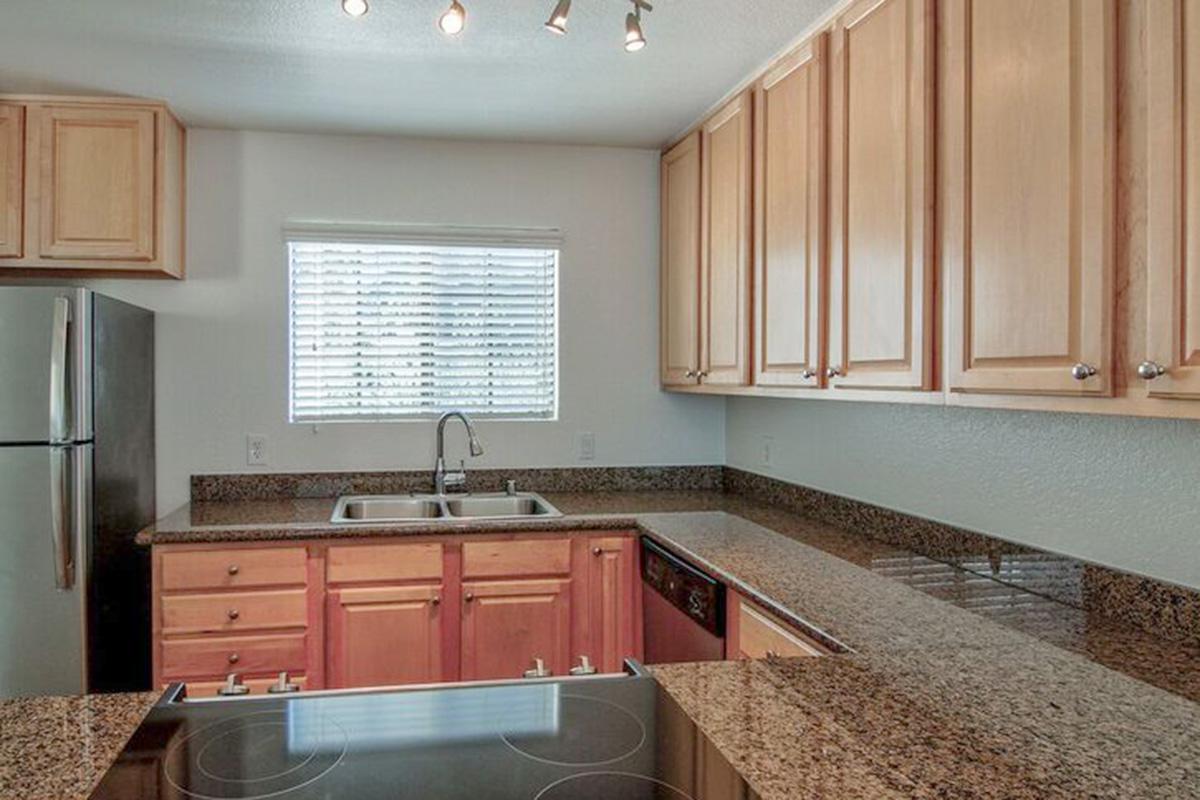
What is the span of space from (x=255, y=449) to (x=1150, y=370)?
3028 mm

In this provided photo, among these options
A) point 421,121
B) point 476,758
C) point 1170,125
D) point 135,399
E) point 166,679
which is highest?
point 421,121

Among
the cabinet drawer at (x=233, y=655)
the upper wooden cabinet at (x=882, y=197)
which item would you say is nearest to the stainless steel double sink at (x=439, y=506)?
the cabinet drawer at (x=233, y=655)

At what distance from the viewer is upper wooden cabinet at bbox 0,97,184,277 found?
2.97 m

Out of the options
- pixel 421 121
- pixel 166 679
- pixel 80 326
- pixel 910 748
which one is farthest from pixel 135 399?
pixel 910 748

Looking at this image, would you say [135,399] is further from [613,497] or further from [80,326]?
[613,497]

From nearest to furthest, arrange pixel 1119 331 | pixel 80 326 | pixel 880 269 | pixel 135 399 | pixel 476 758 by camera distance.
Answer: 1. pixel 476 758
2. pixel 1119 331
3. pixel 880 269
4. pixel 80 326
5. pixel 135 399

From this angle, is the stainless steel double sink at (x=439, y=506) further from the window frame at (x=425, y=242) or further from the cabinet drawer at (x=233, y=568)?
the cabinet drawer at (x=233, y=568)

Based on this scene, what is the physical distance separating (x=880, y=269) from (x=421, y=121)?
1941mm

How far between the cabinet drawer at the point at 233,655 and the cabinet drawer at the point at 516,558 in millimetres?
593

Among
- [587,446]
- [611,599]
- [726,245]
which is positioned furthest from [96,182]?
[611,599]

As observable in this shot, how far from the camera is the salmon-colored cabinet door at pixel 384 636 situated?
2.87 meters

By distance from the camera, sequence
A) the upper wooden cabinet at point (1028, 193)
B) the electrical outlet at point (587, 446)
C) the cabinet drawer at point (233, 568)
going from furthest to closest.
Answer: the electrical outlet at point (587, 446) → the cabinet drawer at point (233, 568) → the upper wooden cabinet at point (1028, 193)

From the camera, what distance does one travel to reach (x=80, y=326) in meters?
2.67

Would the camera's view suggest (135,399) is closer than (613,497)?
Yes
